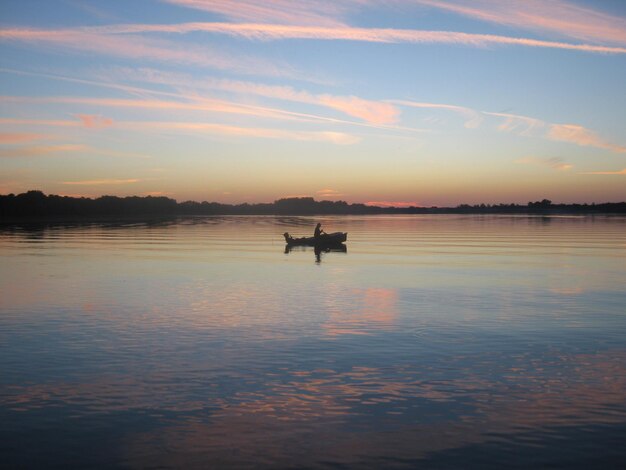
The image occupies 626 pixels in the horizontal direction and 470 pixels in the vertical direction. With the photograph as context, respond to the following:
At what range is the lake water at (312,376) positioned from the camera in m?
12.0

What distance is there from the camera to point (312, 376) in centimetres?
1694

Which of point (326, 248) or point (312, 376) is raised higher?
point (326, 248)

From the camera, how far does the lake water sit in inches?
471

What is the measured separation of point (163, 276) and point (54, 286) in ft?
25.0

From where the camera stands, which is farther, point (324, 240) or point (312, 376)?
point (324, 240)

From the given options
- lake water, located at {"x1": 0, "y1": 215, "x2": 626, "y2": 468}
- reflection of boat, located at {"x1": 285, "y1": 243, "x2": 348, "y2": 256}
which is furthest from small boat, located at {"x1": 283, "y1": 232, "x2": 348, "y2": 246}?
lake water, located at {"x1": 0, "y1": 215, "x2": 626, "y2": 468}

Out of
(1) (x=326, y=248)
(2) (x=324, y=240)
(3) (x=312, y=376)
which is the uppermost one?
(2) (x=324, y=240)

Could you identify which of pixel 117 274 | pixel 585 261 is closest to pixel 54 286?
pixel 117 274

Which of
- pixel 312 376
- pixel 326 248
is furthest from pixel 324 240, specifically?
pixel 312 376

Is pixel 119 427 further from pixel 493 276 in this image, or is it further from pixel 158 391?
pixel 493 276

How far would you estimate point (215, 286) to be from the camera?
37281 mm

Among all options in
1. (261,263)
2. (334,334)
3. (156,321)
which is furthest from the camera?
(261,263)

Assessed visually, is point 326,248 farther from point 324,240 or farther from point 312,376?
point 312,376

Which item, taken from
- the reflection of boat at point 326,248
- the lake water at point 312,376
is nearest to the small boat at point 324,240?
the reflection of boat at point 326,248
